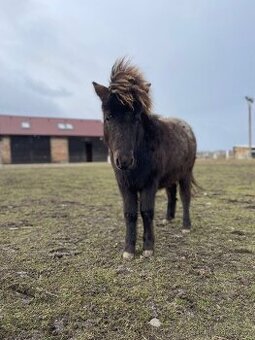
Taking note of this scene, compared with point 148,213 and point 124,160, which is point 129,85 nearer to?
point 124,160

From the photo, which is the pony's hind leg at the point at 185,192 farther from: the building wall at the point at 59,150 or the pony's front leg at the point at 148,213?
the building wall at the point at 59,150

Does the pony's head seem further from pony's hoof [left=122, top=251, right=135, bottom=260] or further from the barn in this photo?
the barn

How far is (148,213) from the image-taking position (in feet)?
16.1

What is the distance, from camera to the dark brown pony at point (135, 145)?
14.1ft

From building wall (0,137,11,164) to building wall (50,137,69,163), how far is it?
532cm

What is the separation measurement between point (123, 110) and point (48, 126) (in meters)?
47.3

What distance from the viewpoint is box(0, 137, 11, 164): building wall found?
46.6 m

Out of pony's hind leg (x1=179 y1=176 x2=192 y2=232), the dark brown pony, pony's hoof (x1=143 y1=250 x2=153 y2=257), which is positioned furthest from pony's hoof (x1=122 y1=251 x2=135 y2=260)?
pony's hind leg (x1=179 y1=176 x2=192 y2=232)

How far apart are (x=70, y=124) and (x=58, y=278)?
161ft

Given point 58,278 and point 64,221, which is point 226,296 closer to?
point 58,278

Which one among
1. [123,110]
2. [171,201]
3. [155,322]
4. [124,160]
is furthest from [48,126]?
[155,322]

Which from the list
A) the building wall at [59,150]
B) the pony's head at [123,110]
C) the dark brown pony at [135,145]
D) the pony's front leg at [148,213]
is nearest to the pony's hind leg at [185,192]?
the dark brown pony at [135,145]

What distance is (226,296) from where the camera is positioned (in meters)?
3.76

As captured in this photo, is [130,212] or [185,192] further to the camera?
[185,192]
